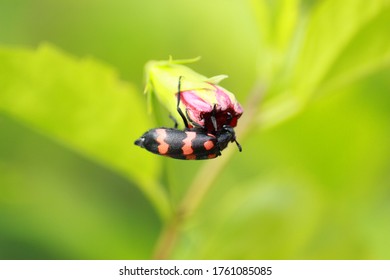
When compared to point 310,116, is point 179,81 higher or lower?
lower

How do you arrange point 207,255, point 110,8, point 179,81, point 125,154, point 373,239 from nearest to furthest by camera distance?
point 179,81, point 125,154, point 207,255, point 373,239, point 110,8

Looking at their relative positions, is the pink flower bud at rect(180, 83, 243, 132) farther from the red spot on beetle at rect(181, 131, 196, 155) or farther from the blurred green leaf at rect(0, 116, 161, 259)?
the blurred green leaf at rect(0, 116, 161, 259)

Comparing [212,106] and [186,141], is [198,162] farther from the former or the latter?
[212,106]

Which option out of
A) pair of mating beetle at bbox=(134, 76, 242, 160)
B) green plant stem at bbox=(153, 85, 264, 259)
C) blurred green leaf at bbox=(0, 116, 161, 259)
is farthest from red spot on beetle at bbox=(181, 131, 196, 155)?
blurred green leaf at bbox=(0, 116, 161, 259)

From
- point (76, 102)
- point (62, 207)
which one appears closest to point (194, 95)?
point (76, 102)

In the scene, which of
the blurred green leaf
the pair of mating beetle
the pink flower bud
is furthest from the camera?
the blurred green leaf

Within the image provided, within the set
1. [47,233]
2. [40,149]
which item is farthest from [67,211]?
[40,149]

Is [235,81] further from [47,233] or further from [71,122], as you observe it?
[71,122]
